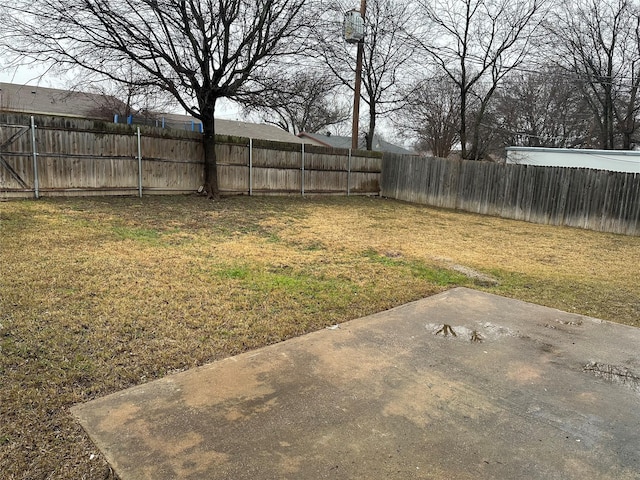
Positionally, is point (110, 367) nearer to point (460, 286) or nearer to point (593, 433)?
point (593, 433)

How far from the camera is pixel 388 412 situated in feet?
7.32

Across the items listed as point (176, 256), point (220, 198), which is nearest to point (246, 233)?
point (176, 256)

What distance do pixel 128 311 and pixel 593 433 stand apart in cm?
316

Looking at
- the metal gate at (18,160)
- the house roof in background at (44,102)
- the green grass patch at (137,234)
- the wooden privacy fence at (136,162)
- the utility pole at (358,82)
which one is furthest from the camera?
the house roof in background at (44,102)

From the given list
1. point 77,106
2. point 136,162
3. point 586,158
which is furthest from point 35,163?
point 77,106

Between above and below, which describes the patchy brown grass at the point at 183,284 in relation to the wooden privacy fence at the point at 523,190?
below

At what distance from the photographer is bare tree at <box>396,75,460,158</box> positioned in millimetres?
22870

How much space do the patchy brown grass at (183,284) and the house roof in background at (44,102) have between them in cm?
1363

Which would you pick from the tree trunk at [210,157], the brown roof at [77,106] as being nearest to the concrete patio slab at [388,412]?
the tree trunk at [210,157]

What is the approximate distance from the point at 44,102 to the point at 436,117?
20971mm

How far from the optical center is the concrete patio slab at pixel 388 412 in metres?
1.82

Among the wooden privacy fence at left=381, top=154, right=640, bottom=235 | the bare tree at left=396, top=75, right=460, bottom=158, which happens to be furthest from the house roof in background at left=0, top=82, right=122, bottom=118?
the bare tree at left=396, top=75, right=460, bottom=158

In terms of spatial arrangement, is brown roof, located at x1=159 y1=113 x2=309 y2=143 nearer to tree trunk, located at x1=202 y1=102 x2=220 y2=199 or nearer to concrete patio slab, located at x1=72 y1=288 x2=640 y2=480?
tree trunk, located at x1=202 y1=102 x2=220 y2=199

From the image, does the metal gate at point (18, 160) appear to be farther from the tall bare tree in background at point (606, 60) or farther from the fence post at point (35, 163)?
the tall bare tree in background at point (606, 60)
